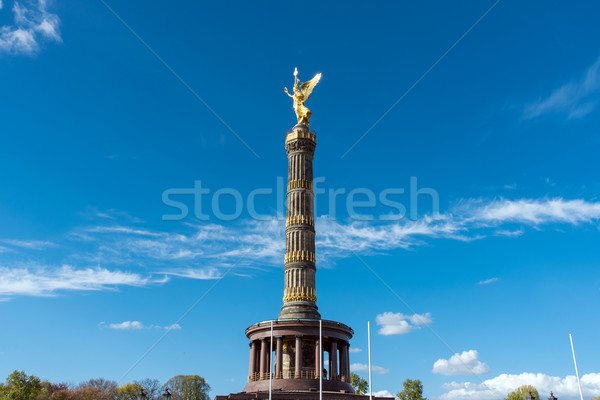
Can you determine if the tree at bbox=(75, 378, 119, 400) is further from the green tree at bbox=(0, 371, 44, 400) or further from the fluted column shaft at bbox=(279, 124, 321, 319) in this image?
the fluted column shaft at bbox=(279, 124, 321, 319)

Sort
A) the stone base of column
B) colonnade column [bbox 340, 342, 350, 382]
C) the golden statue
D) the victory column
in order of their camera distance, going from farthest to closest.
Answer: the golden statue < the stone base of column < colonnade column [bbox 340, 342, 350, 382] < the victory column

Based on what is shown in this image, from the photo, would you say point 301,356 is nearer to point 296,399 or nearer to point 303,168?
point 296,399

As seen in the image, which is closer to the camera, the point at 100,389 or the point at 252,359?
the point at 252,359

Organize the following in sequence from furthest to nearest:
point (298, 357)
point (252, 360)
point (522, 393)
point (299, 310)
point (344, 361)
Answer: point (522, 393), point (299, 310), point (344, 361), point (252, 360), point (298, 357)

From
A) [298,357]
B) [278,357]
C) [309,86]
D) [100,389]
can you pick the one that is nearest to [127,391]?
[100,389]

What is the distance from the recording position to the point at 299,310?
44562 millimetres

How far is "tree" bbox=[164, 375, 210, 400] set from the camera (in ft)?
301

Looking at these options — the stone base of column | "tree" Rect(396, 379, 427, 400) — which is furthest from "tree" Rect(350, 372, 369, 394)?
the stone base of column

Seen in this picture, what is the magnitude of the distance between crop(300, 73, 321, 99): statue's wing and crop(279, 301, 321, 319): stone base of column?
22.5 meters

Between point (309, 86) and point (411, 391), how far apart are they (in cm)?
4384

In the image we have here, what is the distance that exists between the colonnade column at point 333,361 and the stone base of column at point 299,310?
3008 mm

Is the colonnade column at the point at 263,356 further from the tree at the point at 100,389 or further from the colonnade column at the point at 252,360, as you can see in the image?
the tree at the point at 100,389

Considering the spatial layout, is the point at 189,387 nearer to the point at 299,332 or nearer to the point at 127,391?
the point at 127,391

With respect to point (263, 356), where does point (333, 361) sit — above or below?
below
